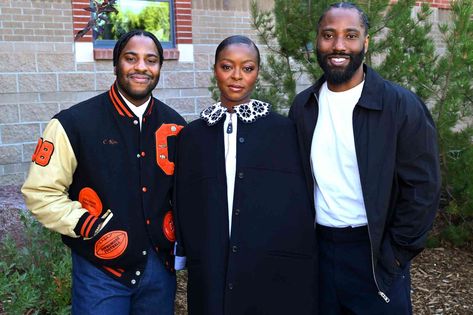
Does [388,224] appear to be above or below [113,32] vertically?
below

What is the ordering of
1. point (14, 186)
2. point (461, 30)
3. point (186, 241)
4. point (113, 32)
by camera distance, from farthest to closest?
point (113, 32) < point (14, 186) < point (461, 30) < point (186, 241)

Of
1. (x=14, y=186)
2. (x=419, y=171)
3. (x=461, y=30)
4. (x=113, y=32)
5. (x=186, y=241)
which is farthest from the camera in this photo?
(x=113, y=32)

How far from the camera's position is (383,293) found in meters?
2.59

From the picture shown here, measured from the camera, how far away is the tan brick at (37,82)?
702 cm

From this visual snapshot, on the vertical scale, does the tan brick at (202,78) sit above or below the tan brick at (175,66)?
below

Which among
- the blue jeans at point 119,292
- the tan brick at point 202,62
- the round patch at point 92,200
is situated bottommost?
the blue jeans at point 119,292

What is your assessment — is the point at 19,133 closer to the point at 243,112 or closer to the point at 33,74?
the point at 33,74

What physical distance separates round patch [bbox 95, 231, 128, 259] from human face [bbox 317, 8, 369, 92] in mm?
1244

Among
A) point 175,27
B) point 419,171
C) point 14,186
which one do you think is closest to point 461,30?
point 419,171

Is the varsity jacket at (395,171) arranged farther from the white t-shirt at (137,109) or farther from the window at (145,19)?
the window at (145,19)

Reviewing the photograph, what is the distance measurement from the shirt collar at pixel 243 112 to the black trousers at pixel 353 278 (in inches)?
24.8

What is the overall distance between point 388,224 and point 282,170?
56cm

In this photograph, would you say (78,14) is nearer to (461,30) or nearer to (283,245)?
(461,30)

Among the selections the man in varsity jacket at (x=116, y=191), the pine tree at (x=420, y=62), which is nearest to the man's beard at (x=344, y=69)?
the man in varsity jacket at (x=116, y=191)
